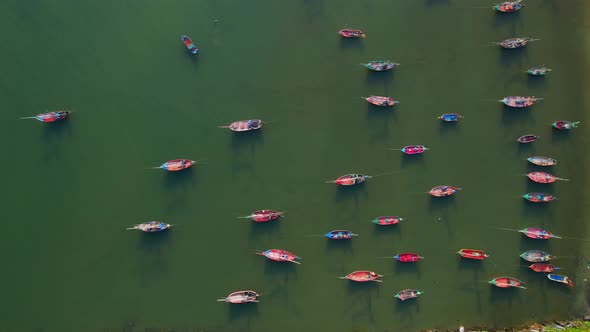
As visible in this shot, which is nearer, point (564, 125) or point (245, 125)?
point (245, 125)

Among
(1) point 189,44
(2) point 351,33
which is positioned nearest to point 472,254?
(2) point 351,33

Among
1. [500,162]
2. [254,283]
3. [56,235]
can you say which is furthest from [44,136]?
[500,162]

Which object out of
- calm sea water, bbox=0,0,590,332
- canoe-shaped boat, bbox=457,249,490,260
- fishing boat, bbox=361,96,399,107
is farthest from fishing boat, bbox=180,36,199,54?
canoe-shaped boat, bbox=457,249,490,260

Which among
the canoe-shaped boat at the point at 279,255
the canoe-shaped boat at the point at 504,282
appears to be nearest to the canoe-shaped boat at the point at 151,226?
the canoe-shaped boat at the point at 279,255

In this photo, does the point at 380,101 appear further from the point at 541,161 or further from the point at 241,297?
the point at 241,297

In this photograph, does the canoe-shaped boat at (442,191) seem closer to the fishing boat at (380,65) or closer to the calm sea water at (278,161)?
the calm sea water at (278,161)

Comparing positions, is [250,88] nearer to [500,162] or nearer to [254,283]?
[254,283]
